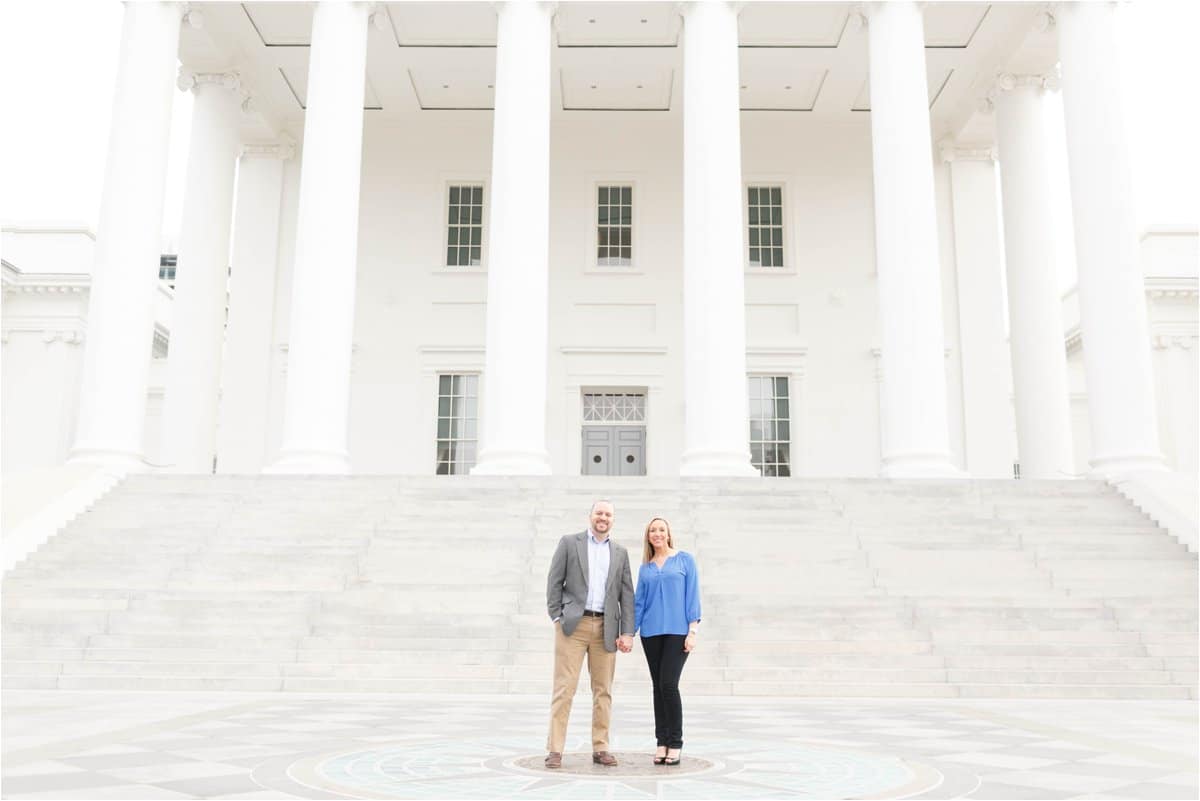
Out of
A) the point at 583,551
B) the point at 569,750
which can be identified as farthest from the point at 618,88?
the point at 569,750

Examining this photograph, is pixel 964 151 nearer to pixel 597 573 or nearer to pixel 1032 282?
pixel 1032 282

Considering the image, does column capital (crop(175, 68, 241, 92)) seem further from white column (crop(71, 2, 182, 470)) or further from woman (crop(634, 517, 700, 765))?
woman (crop(634, 517, 700, 765))

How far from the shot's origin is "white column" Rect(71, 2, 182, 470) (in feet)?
70.8

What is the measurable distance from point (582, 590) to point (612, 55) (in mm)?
23192

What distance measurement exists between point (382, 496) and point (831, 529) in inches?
313

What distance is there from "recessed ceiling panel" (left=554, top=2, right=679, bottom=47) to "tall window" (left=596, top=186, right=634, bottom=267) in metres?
5.14

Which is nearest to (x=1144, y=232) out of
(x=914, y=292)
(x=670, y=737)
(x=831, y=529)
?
(x=914, y=292)

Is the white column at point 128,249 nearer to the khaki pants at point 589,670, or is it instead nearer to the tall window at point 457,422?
the tall window at point 457,422

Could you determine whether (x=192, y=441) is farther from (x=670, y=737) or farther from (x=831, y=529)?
(x=670, y=737)

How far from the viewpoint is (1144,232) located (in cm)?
3950

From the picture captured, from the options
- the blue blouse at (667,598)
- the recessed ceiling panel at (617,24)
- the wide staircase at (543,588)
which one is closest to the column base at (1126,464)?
the wide staircase at (543,588)

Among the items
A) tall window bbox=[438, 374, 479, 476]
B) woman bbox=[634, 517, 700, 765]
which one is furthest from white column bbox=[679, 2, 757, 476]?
woman bbox=[634, 517, 700, 765]

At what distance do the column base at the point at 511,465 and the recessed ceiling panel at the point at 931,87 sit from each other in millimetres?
14548

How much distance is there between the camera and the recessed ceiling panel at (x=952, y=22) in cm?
2500
